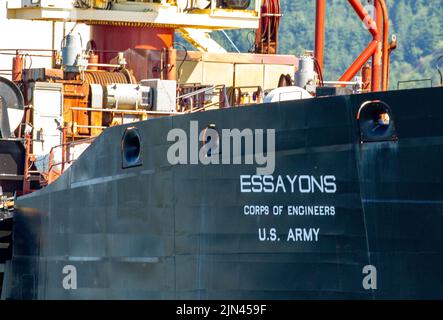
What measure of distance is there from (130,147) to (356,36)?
48113 mm

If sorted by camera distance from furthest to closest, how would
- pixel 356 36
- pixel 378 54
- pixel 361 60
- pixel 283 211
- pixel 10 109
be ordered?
pixel 356 36 → pixel 361 60 → pixel 378 54 → pixel 10 109 → pixel 283 211

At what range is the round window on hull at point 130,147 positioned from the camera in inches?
789

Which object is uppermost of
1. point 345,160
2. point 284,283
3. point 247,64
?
point 247,64

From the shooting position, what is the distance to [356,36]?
6725 cm

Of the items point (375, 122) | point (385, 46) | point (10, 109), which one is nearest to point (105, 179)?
point (10, 109)

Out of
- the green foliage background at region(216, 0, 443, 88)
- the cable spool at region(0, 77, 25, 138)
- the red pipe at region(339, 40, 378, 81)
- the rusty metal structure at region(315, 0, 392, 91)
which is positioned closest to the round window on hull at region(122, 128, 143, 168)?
the cable spool at region(0, 77, 25, 138)

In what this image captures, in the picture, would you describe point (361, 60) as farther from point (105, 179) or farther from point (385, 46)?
point (105, 179)

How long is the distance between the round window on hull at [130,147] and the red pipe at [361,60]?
666 centimetres

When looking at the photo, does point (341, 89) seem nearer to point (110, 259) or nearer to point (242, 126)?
point (242, 126)

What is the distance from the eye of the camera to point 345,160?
17.2m

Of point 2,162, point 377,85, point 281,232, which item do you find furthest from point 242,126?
point 2,162

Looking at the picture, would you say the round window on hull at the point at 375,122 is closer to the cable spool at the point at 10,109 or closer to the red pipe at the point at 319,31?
the red pipe at the point at 319,31

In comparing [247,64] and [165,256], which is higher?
[247,64]

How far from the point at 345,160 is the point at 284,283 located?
1.93 meters
